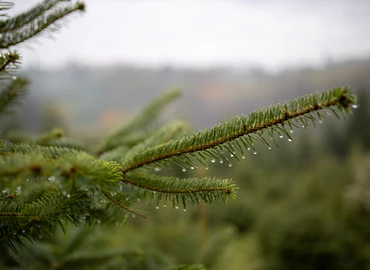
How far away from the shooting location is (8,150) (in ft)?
2.22

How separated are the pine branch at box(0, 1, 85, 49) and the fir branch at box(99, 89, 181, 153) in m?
0.60

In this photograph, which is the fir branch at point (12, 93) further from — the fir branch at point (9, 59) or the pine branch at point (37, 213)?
the pine branch at point (37, 213)

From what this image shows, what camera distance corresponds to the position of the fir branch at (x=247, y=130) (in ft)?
1.75

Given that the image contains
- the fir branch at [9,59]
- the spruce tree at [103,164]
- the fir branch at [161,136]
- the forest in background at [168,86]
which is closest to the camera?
the spruce tree at [103,164]

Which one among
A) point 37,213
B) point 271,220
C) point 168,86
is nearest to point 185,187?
point 37,213

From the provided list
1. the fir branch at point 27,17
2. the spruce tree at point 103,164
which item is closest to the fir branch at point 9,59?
the spruce tree at point 103,164

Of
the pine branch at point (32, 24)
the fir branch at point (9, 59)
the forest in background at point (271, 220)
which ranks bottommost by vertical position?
the forest in background at point (271, 220)

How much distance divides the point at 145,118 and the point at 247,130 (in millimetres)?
853

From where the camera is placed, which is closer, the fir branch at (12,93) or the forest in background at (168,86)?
the fir branch at (12,93)

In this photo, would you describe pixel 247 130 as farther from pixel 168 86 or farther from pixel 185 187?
pixel 168 86

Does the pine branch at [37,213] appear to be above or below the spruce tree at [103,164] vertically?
below

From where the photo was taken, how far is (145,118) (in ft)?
4.51

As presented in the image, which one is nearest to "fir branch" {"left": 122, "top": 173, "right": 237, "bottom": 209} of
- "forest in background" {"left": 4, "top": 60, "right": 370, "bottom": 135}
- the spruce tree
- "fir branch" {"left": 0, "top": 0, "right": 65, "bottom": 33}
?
the spruce tree

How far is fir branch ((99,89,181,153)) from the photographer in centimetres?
134
